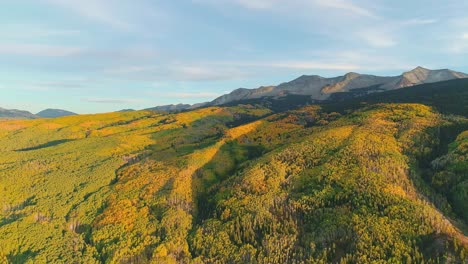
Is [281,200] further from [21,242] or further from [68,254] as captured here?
[21,242]

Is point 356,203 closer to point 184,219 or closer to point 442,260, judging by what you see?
point 442,260

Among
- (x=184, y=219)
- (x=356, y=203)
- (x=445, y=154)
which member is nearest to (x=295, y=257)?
(x=356, y=203)

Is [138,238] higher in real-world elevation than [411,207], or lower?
lower

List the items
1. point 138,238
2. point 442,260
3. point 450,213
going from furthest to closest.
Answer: point 138,238, point 450,213, point 442,260

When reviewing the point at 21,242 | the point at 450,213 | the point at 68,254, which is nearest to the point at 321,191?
the point at 450,213

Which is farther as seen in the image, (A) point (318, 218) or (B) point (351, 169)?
(B) point (351, 169)

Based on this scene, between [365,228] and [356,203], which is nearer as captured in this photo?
[365,228]

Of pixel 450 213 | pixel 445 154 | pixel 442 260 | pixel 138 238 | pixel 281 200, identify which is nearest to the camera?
pixel 442 260

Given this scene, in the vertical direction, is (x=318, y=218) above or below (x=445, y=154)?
below

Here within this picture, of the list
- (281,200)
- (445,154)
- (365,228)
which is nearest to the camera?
(365,228)
